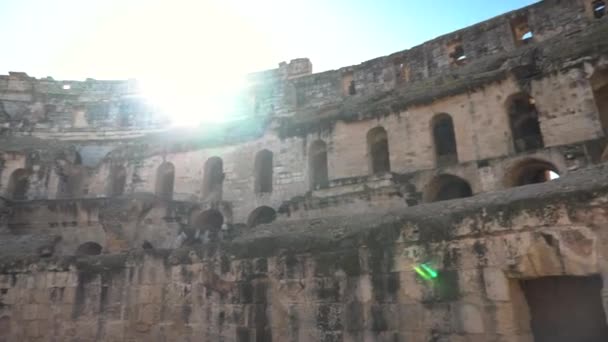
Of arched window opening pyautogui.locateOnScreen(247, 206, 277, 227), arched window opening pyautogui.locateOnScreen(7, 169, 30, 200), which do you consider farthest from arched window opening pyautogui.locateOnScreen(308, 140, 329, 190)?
arched window opening pyautogui.locateOnScreen(7, 169, 30, 200)

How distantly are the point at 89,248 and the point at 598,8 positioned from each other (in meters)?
23.0

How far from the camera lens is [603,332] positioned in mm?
5023

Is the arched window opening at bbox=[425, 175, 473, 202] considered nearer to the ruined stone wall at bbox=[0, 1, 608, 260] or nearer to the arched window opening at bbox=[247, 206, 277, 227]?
the ruined stone wall at bbox=[0, 1, 608, 260]

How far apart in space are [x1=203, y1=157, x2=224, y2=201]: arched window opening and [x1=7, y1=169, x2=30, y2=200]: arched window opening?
924 centimetres

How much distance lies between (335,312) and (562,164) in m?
9.50

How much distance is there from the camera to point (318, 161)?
59.1ft

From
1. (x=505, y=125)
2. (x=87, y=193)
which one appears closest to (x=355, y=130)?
(x=505, y=125)

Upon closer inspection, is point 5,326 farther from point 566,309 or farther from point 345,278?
point 566,309

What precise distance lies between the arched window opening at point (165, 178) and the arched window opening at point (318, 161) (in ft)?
23.4

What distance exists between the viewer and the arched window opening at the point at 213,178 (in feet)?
63.0

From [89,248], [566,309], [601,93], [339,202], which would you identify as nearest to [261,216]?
[339,202]

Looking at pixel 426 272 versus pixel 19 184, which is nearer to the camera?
pixel 426 272

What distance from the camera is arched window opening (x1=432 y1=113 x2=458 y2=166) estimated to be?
15.9 metres

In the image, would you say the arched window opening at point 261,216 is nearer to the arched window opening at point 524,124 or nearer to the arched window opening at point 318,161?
the arched window opening at point 318,161
